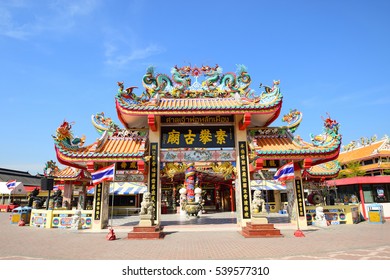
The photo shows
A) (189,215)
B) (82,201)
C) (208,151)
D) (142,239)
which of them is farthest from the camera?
(82,201)

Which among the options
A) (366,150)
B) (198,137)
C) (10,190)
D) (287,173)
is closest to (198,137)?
(198,137)

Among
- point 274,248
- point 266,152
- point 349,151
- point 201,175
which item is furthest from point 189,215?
point 349,151

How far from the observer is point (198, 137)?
12.9m

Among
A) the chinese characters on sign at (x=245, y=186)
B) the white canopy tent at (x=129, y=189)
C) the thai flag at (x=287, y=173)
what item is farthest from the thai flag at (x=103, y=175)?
the white canopy tent at (x=129, y=189)

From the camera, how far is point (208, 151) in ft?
41.6

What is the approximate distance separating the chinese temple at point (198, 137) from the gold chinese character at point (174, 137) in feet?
0.18

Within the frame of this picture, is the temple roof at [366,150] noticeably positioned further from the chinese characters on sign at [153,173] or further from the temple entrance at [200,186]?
the chinese characters on sign at [153,173]

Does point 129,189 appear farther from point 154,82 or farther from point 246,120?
point 246,120

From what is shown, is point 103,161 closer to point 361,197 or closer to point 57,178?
point 57,178

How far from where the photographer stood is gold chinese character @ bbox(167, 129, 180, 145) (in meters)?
12.9

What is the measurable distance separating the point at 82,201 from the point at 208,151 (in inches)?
590

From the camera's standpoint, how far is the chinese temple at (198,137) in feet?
39.5

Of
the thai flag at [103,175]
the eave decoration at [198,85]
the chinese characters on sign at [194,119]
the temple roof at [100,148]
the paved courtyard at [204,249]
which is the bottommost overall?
the paved courtyard at [204,249]

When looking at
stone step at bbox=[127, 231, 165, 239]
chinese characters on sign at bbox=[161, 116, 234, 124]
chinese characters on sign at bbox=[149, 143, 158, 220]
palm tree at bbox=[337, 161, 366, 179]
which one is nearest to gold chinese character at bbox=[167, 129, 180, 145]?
chinese characters on sign at bbox=[161, 116, 234, 124]
